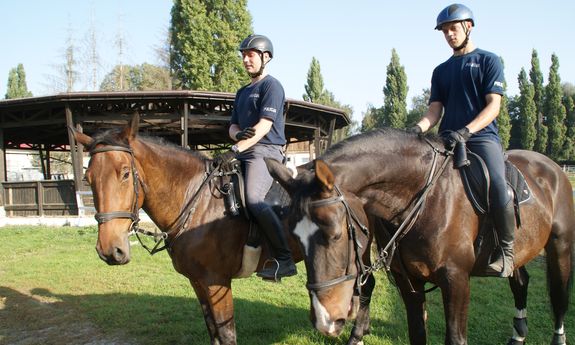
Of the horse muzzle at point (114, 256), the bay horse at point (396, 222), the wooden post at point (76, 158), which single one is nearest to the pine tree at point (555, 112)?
the wooden post at point (76, 158)

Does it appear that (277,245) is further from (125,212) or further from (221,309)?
(125,212)

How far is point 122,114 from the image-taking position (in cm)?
1493

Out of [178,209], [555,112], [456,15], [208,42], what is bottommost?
[178,209]

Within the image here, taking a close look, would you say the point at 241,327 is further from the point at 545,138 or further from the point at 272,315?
the point at 545,138

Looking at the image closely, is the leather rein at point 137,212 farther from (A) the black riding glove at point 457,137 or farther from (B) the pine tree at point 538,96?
(B) the pine tree at point 538,96

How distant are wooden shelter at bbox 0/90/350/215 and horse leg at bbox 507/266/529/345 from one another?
10.9 m

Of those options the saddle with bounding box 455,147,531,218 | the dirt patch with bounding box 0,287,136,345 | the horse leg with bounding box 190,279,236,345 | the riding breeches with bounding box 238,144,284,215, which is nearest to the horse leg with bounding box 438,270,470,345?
the saddle with bounding box 455,147,531,218

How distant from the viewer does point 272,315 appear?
5004 mm

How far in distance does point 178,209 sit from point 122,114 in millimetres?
12796

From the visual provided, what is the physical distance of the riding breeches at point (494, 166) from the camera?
9.36 feet

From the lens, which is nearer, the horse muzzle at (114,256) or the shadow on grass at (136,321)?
the horse muzzle at (114,256)

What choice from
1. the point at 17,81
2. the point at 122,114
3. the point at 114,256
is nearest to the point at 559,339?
the point at 114,256

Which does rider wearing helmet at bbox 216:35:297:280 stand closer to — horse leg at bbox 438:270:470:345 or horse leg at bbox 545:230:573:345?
horse leg at bbox 438:270:470:345

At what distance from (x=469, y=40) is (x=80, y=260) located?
26.8ft
